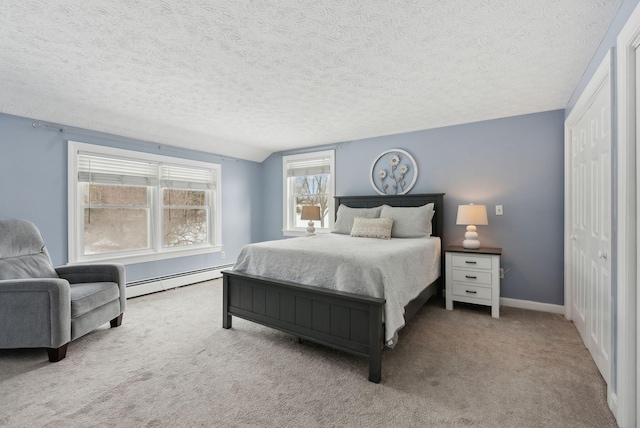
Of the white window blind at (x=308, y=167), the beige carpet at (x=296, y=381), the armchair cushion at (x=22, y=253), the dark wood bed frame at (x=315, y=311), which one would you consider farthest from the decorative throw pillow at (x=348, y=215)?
the armchair cushion at (x=22, y=253)

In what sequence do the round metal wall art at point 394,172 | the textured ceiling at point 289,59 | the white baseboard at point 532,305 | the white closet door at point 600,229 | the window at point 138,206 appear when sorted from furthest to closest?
the round metal wall art at point 394,172 → the window at point 138,206 → the white baseboard at point 532,305 → the white closet door at point 600,229 → the textured ceiling at point 289,59

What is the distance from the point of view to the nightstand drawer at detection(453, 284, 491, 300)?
330 centimetres

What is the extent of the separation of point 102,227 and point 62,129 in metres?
1.24

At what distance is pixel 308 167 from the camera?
5.36 metres

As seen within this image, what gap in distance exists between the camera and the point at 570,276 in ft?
10.3

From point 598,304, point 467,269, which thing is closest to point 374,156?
point 467,269

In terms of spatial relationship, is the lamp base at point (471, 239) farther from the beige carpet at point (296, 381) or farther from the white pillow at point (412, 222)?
the beige carpet at point (296, 381)

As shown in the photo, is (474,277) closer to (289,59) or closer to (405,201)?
(405,201)

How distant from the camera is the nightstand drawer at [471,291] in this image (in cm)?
330

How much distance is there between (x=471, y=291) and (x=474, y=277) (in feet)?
0.54

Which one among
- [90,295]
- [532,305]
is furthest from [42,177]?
[532,305]

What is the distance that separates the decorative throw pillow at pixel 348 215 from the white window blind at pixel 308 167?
103 cm

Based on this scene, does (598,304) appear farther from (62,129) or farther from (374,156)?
(62,129)

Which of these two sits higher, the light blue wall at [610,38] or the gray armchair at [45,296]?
the light blue wall at [610,38]
